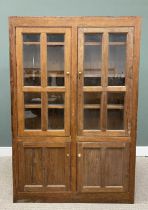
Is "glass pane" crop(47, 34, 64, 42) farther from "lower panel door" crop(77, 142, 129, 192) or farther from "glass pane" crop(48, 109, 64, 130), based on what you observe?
"lower panel door" crop(77, 142, 129, 192)

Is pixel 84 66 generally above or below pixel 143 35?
below

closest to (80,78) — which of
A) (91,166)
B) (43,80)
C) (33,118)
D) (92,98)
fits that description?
(92,98)

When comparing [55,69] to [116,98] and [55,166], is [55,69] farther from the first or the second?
[55,166]

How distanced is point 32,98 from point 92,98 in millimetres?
537

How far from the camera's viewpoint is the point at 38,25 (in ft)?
7.39

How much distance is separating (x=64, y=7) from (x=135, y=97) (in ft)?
5.83

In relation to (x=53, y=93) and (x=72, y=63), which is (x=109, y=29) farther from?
(x=53, y=93)

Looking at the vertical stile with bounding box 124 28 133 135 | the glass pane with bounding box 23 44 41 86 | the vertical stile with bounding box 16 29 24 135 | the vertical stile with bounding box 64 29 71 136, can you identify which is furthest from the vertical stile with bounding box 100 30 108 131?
the vertical stile with bounding box 16 29 24 135

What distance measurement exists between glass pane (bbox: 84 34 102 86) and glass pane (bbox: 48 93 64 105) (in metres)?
0.25

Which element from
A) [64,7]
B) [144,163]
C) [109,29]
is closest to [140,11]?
[64,7]

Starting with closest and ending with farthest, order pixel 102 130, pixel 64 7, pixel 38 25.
Result: 1. pixel 38 25
2. pixel 102 130
3. pixel 64 7

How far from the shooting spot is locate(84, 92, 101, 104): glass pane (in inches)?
94.4

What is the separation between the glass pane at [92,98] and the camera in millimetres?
2398

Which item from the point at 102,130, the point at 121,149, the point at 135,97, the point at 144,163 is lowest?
the point at 144,163
